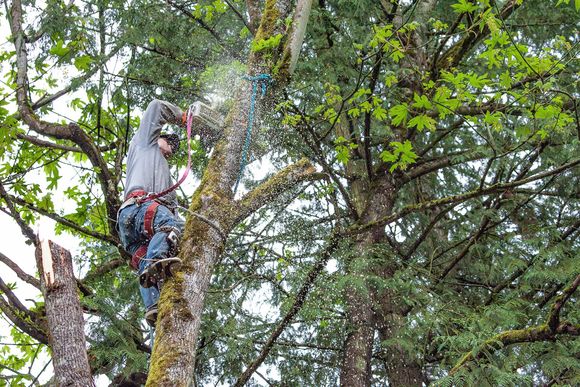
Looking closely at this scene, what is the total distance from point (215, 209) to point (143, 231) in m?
0.75

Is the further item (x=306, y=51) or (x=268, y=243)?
(x=306, y=51)

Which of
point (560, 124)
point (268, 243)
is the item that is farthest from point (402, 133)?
point (560, 124)

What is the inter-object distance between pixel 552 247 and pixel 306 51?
3482 millimetres

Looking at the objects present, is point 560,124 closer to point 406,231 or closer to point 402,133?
point 402,133

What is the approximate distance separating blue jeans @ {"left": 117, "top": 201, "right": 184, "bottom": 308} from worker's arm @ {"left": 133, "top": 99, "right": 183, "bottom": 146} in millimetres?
563

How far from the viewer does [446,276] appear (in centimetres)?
768

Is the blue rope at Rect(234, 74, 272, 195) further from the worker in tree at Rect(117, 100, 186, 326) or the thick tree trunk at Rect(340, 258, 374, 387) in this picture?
the thick tree trunk at Rect(340, 258, 374, 387)

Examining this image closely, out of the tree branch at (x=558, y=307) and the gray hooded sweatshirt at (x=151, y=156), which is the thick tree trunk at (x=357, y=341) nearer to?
the tree branch at (x=558, y=307)

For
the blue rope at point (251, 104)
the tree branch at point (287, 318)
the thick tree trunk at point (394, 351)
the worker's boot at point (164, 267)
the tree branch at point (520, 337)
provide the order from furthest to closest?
the thick tree trunk at point (394, 351) → the tree branch at point (287, 318) → the tree branch at point (520, 337) → the blue rope at point (251, 104) → the worker's boot at point (164, 267)

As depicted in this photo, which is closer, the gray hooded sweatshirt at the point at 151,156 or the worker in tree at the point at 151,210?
the worker in tree at the point at 151,210

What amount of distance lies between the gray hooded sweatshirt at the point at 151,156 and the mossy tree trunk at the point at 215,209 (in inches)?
25.8

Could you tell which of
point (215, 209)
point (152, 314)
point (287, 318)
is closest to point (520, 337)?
point (287, 318)

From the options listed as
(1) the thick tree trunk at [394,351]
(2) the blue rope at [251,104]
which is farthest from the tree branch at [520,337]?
(2) the blue rope at [251,104]

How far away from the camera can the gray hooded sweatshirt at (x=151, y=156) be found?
5.04 metres
